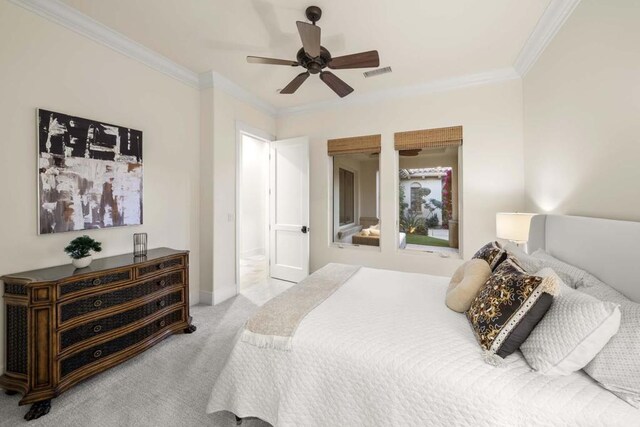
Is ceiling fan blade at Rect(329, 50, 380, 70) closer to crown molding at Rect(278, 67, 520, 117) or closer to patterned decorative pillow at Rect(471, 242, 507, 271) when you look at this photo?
crown molding at Rect(278, 67, 520, 117)

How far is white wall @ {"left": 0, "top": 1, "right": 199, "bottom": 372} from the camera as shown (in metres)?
1.86

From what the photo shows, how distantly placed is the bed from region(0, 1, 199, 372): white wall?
190cm

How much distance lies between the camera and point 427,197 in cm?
391

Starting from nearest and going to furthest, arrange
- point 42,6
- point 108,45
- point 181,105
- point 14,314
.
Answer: point 14,314 < point 42,6 < point 108,45 < point 181,105

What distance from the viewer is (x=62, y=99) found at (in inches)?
83.7

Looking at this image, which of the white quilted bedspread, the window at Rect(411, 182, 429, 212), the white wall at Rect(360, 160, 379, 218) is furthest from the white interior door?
the white quilted bedspread

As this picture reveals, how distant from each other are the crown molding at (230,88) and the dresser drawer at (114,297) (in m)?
2.35

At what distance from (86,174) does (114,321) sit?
1295 mm

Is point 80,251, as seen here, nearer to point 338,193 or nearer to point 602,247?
point 338,193

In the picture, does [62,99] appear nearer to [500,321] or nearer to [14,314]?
[14,314]

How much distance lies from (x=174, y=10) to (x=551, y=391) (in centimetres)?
340

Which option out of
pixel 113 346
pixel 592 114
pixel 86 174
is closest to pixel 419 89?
pixel 592 114

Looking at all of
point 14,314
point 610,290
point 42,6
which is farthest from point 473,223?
point 42,6

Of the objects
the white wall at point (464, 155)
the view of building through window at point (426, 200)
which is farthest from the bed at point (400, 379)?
the view of building through window at point (426, 200)
